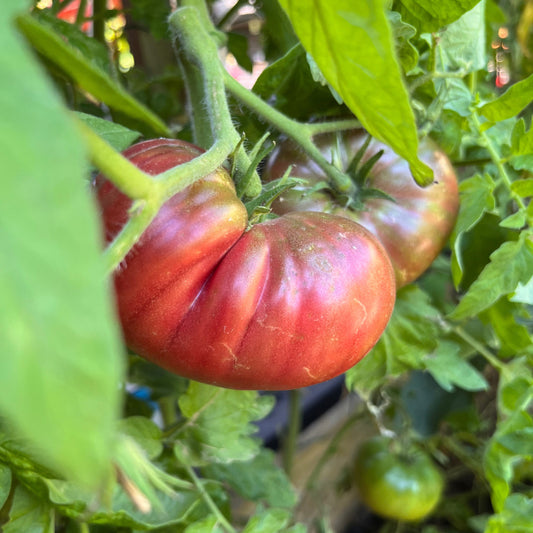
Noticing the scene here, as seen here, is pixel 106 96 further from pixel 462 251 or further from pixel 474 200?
pixel 462 251

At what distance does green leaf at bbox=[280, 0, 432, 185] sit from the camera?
0.69 ft

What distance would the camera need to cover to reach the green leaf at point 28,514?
0.38 meters

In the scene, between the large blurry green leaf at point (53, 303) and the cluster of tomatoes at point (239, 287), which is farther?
the cluster of tomatoes at point (239, 287)

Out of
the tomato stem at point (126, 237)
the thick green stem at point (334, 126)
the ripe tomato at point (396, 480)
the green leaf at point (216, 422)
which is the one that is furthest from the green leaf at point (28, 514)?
the ripe tomato at point (396, 480)

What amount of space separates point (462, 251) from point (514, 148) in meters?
0.14

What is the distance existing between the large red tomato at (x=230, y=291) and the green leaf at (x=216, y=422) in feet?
0.52

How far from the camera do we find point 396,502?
93 cm

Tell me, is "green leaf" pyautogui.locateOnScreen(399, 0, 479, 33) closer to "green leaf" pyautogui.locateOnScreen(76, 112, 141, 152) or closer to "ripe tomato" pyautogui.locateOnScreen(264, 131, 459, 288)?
"ripe tomato" pyautogui.locateOnScreen(264, 131, 459, 288)

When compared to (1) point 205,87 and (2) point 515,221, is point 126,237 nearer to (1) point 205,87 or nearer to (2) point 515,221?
(1) point 205,87

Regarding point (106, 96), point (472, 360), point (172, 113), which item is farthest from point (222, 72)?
point (472, 360)

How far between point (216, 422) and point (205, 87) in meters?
0.28

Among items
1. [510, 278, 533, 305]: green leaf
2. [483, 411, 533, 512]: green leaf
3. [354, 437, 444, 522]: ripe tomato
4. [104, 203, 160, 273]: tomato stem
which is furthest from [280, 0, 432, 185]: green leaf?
[354, 437, 444, 522]: ripe tomato

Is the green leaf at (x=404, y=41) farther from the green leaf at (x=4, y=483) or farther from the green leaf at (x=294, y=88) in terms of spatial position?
the green leaf at (x=4, y=483)

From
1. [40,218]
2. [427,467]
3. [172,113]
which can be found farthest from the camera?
[427,467]
